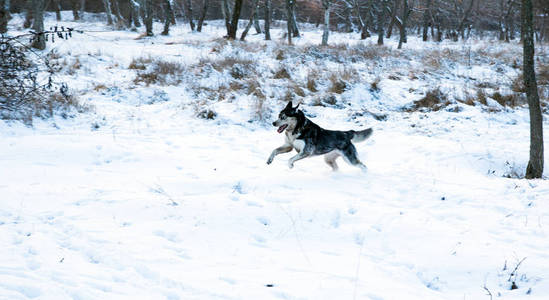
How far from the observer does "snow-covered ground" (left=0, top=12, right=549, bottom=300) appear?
12.7 ft

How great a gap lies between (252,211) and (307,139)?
238cm

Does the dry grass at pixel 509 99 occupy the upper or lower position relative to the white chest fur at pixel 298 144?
upper

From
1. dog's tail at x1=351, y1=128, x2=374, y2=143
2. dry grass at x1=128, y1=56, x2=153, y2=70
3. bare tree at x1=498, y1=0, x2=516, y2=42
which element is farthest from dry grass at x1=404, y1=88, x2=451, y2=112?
bare tree at x1=498, y1=0, x2=516, y2=42

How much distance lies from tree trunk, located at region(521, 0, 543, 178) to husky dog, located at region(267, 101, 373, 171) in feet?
11.4

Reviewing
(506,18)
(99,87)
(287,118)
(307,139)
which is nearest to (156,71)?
(99,87)

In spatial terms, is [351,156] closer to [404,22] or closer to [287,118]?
[287,118]

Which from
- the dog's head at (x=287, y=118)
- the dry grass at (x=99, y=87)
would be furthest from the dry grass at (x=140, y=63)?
the dog's head at (x=287, y=118)

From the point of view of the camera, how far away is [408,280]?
164 inches

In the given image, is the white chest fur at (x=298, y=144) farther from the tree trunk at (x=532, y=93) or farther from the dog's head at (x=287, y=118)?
the tree trunk at (x=532, y=93)

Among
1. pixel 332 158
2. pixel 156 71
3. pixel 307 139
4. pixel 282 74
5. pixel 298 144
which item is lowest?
pixel 332 158

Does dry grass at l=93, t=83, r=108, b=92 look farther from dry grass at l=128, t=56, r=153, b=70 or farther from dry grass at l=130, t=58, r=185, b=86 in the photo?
dry grass at l=128, t=56, r=153, b=70

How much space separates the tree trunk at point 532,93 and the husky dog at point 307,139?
11.4 ft

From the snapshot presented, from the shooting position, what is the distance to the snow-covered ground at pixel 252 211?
12.7 feet

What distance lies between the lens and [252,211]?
5566 millimetres
